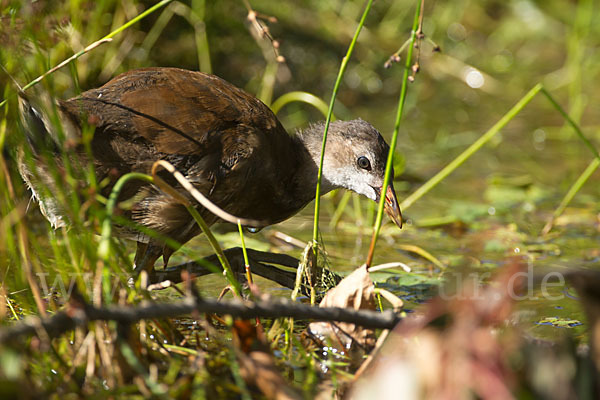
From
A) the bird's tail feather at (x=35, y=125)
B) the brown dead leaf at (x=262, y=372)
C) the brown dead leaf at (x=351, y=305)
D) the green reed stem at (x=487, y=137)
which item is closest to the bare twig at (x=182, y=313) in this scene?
the brown dead leaf at (x=262, y=372)

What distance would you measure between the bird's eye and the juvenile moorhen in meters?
0.21

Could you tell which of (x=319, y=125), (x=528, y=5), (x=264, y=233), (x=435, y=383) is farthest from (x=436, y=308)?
(x=528, y=5)

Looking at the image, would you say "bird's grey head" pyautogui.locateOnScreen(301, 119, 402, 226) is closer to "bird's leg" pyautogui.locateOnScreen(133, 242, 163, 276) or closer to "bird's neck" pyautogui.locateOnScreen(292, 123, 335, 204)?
"bird's neck" pyautogui.locateOnScreen(292, 123, 335, 204)

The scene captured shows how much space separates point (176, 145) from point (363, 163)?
39.8 inches

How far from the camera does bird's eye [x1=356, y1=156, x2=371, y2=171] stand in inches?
152

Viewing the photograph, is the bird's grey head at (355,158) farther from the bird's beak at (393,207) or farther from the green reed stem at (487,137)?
the green reed stem at (487,137)

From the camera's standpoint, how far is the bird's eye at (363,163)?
3855mm

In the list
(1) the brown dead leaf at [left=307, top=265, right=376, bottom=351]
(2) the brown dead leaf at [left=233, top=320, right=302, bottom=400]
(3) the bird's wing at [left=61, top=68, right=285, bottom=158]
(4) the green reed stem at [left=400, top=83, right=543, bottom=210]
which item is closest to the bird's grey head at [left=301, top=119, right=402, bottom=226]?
(4) the green reed stem at [left=400, top=83, right=543, bottom=210]

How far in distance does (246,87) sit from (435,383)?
15.5ft

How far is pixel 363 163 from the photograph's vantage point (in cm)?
387

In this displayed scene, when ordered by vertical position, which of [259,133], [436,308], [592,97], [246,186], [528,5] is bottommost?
[436,308]

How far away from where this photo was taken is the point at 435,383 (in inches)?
62.8

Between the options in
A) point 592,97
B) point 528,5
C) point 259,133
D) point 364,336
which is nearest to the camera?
point 364,336

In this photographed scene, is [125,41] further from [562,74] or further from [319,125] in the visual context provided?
[562,74]
